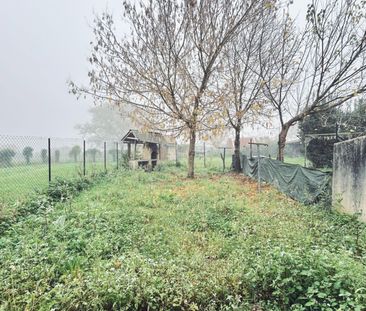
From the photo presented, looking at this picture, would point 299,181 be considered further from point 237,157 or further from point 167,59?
point 237,157

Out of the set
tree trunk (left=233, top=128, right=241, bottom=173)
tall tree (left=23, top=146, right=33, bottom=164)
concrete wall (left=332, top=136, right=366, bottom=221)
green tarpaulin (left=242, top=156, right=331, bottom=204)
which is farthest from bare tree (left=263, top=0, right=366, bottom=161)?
tall tree (left=23, top=146, right=33, bottom=164)

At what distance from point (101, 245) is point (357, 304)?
118 inches

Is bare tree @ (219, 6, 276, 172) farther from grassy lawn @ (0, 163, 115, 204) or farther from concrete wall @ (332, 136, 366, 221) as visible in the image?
grassy lawn @ (0, 163, 115, 204)

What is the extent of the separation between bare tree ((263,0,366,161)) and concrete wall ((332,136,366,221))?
5.51 meters

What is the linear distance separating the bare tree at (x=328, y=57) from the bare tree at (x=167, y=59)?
2617mm

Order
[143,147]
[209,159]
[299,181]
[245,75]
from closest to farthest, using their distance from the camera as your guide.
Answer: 1. [299,181]
2. [245,75]
3. [143,147]
4. [209,159]

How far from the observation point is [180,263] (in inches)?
124

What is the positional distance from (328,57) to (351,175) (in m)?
7.05

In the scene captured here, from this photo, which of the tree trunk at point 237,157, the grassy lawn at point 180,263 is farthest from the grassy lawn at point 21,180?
the tree trunk at point 237,157

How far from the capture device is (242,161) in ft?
52.2

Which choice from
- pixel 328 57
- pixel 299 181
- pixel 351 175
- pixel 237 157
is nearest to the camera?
pixel 351 175

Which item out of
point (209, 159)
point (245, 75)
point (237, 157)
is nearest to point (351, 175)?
point (245, 75)

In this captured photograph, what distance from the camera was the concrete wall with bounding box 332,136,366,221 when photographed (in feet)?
16.6

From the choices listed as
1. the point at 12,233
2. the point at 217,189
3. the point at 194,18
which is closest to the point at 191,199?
the point at 217,189
